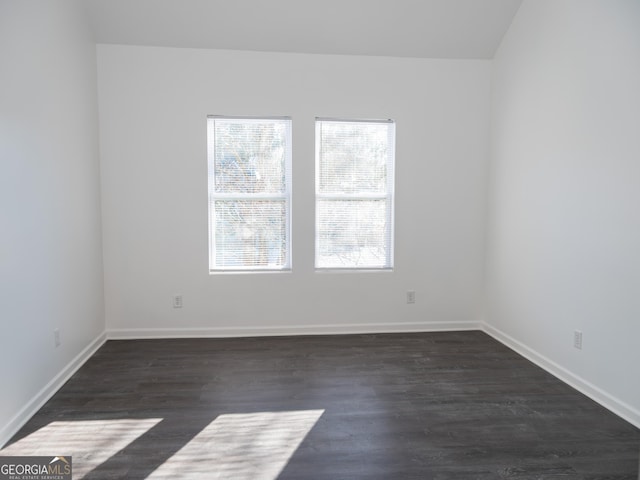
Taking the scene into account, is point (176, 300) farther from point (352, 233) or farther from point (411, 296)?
point (411, 296)

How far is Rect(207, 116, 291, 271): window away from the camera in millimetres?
3824

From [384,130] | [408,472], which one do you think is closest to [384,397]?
[408,472]

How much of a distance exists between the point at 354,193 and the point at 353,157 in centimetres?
36

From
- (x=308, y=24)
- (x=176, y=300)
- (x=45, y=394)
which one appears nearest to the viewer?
(x=45, y=394)

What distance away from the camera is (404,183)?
396cm

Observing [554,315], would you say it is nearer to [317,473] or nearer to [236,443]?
[317,473]

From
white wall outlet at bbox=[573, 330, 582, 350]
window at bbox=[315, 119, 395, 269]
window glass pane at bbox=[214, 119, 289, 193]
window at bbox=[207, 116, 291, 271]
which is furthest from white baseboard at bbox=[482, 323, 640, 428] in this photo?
window glass pane at bbox=[214, 119, 289, 193]

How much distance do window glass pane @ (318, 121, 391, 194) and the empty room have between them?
0.02m

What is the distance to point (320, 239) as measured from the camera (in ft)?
13.1

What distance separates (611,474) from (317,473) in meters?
1.41

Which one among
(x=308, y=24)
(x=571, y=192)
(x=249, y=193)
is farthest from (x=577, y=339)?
(x=308, y=24)

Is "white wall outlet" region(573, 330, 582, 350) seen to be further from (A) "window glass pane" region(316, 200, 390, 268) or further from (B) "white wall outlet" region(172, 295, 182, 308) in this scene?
(B) "white wall outlet" region(172, 295, 182, 308)

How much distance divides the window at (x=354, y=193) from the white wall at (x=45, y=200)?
2.04 meters

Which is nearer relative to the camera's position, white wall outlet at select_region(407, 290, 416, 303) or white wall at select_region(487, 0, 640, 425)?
white wall at select_region(487, 0, 640, 425)
